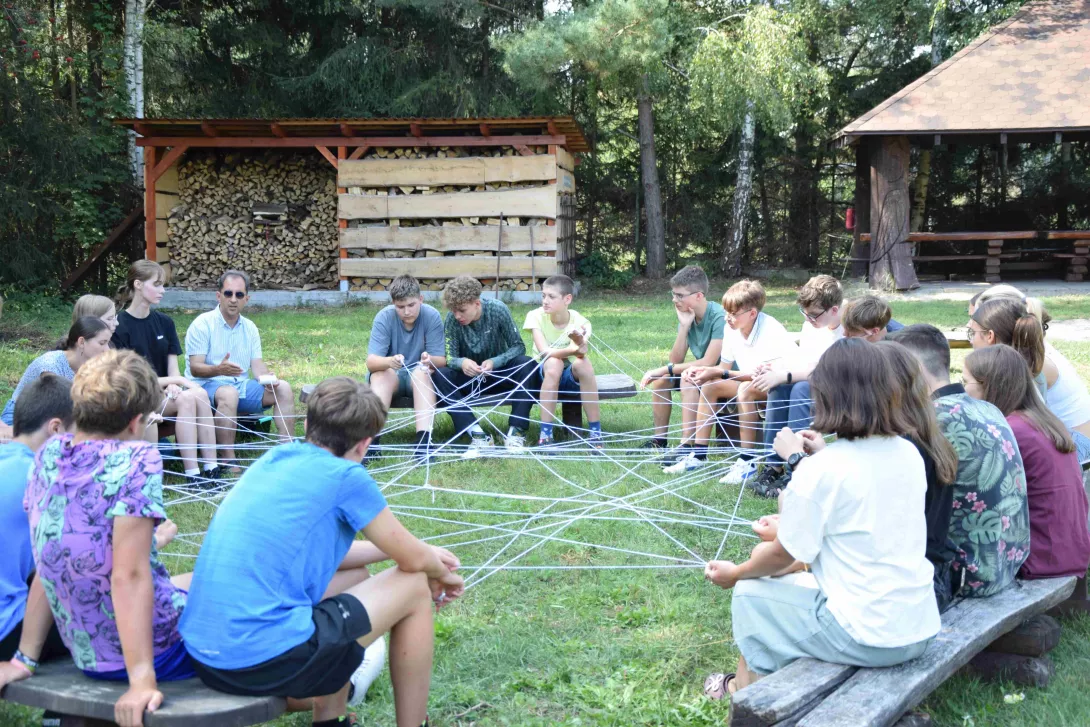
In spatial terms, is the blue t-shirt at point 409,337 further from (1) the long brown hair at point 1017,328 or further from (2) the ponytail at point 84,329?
(1) the long brown hair at point 1017,328

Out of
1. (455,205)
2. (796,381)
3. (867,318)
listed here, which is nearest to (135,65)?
(455,205)

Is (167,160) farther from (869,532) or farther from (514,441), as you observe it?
(869,532)

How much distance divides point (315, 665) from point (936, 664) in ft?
4.81

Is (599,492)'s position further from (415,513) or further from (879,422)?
(879,422)

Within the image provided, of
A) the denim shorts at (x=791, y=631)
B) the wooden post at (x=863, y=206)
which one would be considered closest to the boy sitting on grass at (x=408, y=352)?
the denim shorts at (x=791, y=631)

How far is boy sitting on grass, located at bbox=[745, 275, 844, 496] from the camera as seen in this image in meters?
4.68

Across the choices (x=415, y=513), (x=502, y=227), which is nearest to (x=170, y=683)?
(x=415, y=513)

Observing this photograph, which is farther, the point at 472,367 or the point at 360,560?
the point at 472,367

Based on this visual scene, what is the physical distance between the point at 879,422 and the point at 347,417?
49.9 inches

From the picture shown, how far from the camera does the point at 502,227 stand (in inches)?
502

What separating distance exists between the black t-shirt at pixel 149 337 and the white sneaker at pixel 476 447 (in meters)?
1.67

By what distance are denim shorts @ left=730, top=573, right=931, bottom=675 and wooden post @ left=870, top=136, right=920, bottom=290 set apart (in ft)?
38.1

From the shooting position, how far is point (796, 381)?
471cm

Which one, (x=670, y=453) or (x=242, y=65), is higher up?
(x=242, y=65)
